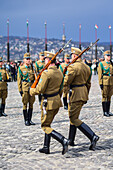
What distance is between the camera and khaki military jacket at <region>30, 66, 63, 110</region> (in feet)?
19.2

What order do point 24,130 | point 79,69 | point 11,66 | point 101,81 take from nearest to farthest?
point 79,69, point 24,130, point 101,81, point 11,66

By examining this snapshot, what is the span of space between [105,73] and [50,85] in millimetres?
4702

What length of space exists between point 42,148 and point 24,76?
3496 millimetres

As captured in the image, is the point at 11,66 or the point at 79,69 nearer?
the point at 79,69

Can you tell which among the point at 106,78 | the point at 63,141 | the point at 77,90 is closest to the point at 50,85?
the point at 77,90

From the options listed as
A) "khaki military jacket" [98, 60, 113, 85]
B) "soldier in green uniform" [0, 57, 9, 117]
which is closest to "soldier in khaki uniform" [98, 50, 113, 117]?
"khaki military jacket" [98, 60, 113, 85]

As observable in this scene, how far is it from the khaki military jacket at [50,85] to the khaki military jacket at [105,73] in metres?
4.36

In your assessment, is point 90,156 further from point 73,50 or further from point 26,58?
point 26,58

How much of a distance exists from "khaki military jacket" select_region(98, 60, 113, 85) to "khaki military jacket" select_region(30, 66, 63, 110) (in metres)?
4.36

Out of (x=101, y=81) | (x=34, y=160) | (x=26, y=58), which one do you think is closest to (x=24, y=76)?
(x=26, y=58)

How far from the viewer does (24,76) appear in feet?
30.3

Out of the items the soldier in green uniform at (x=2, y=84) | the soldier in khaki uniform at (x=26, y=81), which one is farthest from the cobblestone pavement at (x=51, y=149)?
the soldier in green uniform at (x=2, y=84)

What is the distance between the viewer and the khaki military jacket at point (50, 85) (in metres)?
5.85

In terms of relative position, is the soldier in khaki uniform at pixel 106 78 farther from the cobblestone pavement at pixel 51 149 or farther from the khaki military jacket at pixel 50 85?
the khaki military jacket at pixel 50 85
